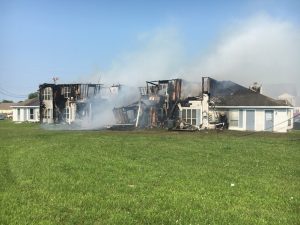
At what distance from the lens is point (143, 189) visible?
10.2m

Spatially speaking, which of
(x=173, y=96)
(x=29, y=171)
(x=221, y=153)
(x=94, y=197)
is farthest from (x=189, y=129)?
(x=94, y=197)

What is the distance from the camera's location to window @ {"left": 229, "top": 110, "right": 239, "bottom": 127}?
4362 centimetres

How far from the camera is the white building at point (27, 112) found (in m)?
70.4

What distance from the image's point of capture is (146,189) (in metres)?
10.1

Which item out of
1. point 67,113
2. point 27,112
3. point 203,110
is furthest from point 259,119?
point 27,112

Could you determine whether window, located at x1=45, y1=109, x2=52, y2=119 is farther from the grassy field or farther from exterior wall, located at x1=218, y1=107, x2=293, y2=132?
the grassy field

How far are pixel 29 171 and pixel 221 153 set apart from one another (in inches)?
342

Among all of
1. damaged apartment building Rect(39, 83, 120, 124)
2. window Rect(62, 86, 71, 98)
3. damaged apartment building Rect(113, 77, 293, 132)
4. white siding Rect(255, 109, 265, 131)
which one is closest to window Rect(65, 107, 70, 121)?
damaged apartment building Rect(39, 83, 120, 124)

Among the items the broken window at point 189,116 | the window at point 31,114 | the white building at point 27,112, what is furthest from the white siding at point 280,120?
the window at point 31,114

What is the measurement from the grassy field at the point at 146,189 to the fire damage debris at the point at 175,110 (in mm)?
25397

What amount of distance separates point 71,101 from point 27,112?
70.8 feet

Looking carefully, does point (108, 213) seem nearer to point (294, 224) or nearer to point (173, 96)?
point (294, 224)

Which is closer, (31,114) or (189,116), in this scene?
(189,116)

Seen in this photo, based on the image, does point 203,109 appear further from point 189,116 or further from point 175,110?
point 175,110
